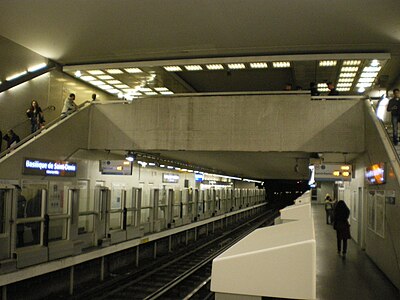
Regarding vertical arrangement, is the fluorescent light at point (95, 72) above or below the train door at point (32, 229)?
above

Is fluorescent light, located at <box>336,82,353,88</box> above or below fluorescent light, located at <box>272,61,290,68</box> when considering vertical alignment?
Answer: above

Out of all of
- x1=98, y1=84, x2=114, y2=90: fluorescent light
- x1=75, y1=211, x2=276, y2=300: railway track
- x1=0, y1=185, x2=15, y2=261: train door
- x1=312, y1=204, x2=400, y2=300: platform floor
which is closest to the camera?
x1=312, y1=204, x2=400, y2=300: platform floor

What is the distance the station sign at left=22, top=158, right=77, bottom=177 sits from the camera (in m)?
12.3

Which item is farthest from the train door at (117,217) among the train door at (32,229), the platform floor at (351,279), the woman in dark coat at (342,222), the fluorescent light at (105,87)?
the fluorescent light at (105,87)

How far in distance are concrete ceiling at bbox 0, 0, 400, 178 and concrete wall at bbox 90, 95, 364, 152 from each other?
2.23 metres

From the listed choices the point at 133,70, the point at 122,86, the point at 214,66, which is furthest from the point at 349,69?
the point at 122,86

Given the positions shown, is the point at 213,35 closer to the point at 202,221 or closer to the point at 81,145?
the point at 81,145

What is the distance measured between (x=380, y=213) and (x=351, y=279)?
1.84 meters

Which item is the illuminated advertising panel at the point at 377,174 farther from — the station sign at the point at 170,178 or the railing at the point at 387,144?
the station sign at the point at 170,178

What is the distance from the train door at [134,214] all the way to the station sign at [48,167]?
2081 millimetres

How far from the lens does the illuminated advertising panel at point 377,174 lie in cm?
959

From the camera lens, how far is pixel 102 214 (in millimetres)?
12656

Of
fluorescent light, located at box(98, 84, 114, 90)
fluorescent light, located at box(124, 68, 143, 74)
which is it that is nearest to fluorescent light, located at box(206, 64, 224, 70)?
fluorescent light, located at box(124, 68, 143, 74)

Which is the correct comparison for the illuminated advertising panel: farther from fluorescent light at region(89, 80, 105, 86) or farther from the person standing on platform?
fluorescent light at region(89, 80, 105, 86)
